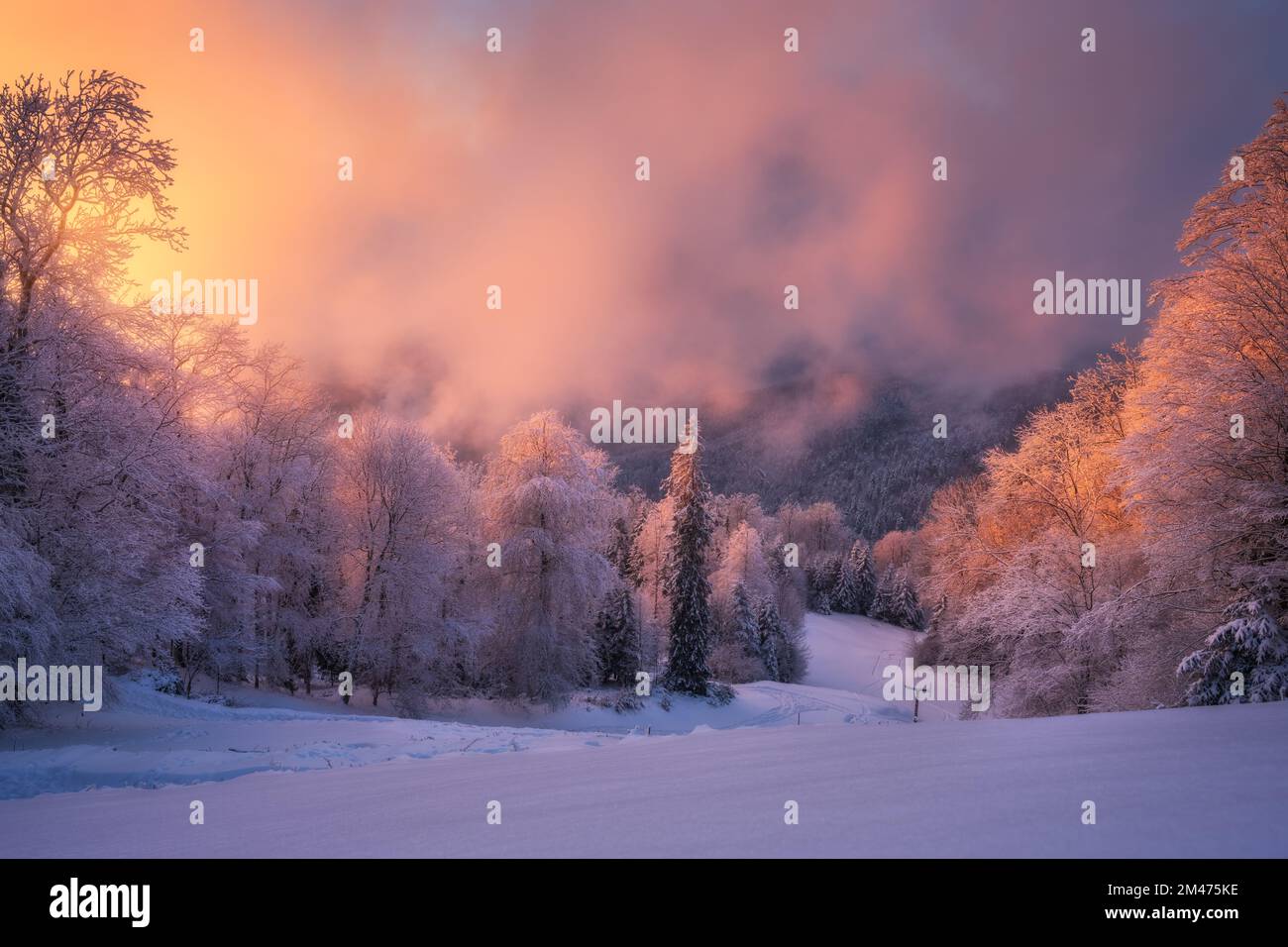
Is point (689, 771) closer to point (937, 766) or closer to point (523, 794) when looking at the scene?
point (523, 794)

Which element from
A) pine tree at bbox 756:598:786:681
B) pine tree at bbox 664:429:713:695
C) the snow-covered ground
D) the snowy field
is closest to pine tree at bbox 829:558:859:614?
pine tree at bbox 756:598:786:681

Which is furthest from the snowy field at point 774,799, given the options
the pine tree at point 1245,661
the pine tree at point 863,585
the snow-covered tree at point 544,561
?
the pine tree at point 863,585

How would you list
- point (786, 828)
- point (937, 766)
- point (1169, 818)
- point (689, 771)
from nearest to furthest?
point (1169, 818)
point (786, 828)
point (937, 766)
point (689, 771)

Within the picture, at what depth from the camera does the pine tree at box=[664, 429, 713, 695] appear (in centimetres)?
4006

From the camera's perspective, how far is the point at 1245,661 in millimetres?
10945

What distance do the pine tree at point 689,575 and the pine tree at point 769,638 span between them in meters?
15.7

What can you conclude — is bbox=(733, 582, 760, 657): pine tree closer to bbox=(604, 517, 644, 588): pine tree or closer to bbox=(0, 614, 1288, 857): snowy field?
bbox=(604, 517, 644, 588): pine tree

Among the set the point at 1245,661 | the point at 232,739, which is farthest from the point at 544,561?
the point at 1245,661

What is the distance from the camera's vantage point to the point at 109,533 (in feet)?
44.8

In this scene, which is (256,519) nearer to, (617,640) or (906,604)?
(617,640)

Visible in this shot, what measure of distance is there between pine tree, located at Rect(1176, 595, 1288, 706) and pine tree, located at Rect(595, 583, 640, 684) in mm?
32134

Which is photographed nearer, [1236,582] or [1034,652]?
[1236,582]
